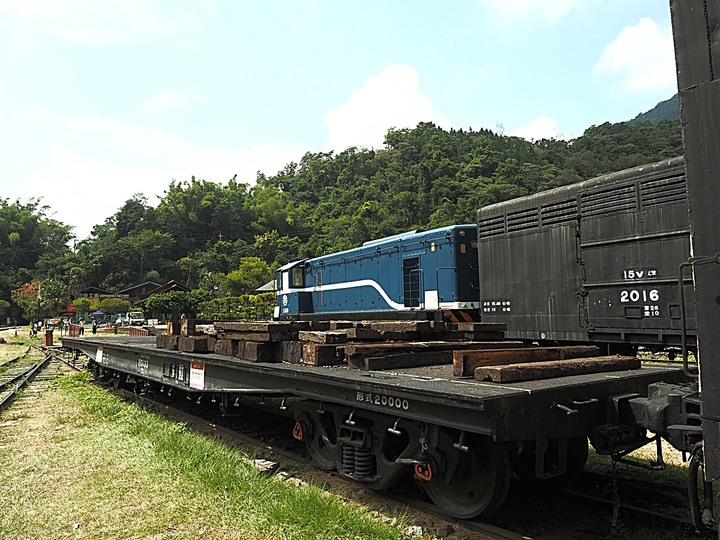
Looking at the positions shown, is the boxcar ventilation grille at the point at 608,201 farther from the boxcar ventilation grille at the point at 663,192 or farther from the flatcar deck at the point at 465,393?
the flatcar deck at the point at 465,393

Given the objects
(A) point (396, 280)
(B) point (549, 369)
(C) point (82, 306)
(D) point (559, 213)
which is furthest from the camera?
(C) point (82, 306)

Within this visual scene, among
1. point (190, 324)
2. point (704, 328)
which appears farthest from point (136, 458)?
point (704, 328)

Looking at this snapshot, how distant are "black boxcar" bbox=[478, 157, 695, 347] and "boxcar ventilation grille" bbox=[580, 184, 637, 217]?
2cm

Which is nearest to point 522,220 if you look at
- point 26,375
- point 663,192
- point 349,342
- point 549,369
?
point 663,192

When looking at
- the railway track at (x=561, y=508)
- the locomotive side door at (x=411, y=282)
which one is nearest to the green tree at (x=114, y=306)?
the locomotive side door at (x=411, y=282)

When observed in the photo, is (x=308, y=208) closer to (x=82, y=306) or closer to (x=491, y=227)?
(x=82, y=306)

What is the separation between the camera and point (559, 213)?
10.2 m

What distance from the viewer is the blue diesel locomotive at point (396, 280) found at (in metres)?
12.6

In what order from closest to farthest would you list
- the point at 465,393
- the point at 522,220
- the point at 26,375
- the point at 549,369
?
1. the point at 465,393
2. the point at 549,369
3. the point at 522,220
4. the point at 26,375

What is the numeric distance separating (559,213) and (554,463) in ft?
21.1

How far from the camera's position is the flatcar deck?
321cm

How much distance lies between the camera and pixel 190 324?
23.4 feet

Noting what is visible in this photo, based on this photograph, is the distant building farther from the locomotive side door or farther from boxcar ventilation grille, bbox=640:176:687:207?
boxcar ventilation grille, bbox=640:176:687:207

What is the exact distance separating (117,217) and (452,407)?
132459 millimetres
